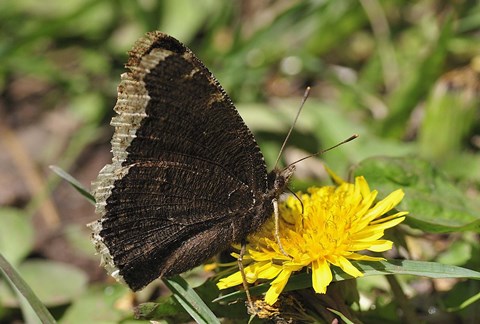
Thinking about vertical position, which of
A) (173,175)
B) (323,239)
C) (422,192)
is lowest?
(422,192)

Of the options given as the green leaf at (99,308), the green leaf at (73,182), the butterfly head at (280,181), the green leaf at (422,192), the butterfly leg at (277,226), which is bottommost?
the green leaf at (99,308)

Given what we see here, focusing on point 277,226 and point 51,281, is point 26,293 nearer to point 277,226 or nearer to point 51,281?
point 277,226

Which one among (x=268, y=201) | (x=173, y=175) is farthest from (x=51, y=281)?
(x=268, y=201)

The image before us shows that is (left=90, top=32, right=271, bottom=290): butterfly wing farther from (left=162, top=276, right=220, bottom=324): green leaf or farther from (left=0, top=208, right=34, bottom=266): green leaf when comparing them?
(left=0, top=208, right=34, bottom=266): green leaf

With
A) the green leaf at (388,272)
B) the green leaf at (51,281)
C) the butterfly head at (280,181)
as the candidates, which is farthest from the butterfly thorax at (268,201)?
the green leaf at (51,281)

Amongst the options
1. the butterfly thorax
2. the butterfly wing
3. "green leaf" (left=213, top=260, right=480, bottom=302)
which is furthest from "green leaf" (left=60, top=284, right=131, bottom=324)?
"green leaf" (left=213, top=260, right=480, bottom=302)

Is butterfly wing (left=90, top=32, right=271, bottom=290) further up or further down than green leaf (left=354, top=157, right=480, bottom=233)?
further up

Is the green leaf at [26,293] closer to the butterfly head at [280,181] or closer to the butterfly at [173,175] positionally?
the butterfly at [173,175]
